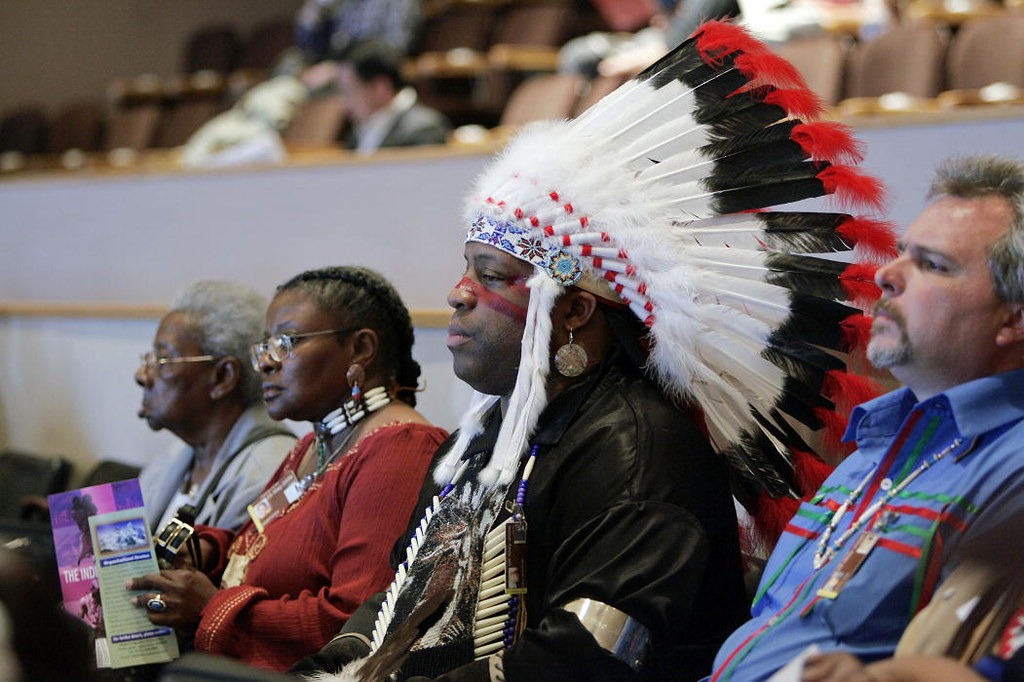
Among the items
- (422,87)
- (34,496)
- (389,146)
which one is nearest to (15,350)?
(34,496)

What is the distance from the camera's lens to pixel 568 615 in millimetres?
1805

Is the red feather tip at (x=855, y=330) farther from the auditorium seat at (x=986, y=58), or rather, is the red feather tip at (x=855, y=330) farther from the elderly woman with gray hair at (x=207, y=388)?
the auditorium seat at (x=986, y=58)

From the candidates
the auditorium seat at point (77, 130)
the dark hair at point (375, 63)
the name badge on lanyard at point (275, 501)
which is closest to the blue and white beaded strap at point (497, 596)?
the name badge on lanyard at point (275, 501)

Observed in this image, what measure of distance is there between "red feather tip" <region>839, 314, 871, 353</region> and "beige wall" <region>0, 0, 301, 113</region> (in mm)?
7863

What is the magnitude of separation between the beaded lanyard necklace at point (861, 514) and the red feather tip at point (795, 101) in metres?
0.60

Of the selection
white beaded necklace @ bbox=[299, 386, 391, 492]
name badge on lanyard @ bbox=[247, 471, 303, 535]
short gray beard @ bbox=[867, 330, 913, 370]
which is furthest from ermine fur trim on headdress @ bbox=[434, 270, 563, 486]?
name badge on lanyard @ bbox=[247, 471, 303, 535]

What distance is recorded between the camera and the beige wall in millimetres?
8883

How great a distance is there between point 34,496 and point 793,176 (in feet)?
9.23

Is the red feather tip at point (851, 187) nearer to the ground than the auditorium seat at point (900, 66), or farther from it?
nearer to the ground

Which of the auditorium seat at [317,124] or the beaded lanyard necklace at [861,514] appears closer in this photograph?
the beaded lanyard necklace at [861,514]

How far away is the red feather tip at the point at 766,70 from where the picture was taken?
2035 mm

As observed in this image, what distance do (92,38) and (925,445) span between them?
8.61 m

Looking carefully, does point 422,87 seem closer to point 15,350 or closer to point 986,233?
point 15,350

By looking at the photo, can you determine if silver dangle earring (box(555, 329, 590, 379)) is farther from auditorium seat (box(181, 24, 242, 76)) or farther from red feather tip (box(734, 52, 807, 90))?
auditorium seat (box(181, 24, 242, 76))
